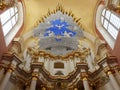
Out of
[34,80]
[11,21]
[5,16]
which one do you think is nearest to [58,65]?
[34,80]

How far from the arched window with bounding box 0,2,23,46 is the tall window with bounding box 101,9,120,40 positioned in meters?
6.24

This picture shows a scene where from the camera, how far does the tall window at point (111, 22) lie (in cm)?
1351

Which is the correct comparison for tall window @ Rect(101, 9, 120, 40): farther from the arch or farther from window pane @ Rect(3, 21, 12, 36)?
window pane @ Rect(3, 21, 12, 36)

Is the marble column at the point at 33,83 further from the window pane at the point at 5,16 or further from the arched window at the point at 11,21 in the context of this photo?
the window pane at the point at 5,16

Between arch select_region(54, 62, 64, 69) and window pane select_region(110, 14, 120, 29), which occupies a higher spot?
window pane select_region(110, 14, 120, 29)

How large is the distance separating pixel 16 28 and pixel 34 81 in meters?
5.54

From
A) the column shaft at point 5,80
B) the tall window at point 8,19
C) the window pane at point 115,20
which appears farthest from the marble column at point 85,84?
the tall window at point 8,19

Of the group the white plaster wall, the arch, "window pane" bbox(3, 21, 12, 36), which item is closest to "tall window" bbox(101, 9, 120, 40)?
the white plaster wall

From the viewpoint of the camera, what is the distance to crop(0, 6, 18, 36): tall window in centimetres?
1381

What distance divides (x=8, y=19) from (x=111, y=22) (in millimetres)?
6862

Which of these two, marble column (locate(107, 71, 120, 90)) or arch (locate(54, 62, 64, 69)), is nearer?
marble column (locate(107, 71, 120, 90))

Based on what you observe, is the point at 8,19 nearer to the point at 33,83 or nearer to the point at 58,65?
the point at 58,65

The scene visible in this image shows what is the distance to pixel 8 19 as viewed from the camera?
14.6 m

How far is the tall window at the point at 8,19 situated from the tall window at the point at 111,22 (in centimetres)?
654
